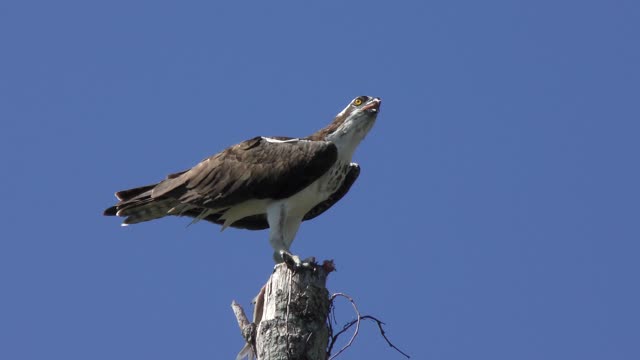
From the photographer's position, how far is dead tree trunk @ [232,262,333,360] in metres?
7.58

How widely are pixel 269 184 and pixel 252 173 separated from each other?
24 centimetres

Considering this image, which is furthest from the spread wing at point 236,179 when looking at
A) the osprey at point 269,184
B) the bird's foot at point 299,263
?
the bird's foot at point 299,263

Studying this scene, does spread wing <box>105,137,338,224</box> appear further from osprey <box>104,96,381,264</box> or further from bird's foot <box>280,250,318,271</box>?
bird's foot <box>280,250,318,271</box>

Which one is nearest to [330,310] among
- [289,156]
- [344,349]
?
[344,349]

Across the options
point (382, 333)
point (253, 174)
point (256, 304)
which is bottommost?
point (382, 333)

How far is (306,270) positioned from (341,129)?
260cm

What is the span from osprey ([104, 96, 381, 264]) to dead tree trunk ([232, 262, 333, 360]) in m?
1.48

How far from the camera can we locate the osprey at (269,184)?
32.5 ft

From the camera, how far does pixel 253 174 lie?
10.0m

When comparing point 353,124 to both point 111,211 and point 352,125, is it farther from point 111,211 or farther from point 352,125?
point 111,211

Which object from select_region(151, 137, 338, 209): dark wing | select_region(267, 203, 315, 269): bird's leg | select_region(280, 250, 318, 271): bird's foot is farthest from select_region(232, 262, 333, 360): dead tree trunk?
select_region(151, 137, 338, 209): dark wing

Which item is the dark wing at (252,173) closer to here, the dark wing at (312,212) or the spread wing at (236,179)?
the spread wing at (236,179)

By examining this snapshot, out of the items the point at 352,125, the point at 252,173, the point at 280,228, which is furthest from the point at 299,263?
the point at 352,125

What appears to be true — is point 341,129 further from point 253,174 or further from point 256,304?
point 256,304
